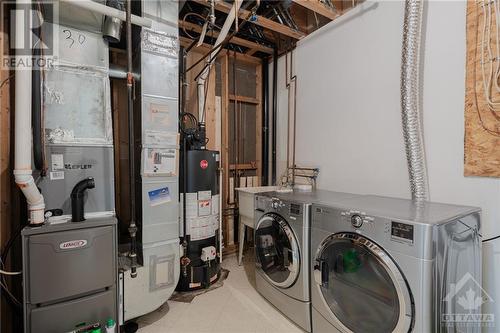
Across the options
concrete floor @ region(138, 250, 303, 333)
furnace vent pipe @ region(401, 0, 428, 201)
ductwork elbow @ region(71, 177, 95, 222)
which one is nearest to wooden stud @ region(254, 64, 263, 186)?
concrete floor @ region(138, 250, 303, 333)

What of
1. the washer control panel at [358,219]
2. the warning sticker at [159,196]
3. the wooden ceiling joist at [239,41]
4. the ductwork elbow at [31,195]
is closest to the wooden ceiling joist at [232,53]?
the wooden ceiling joist at [239,41]

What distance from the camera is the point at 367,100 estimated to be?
7.35 ft

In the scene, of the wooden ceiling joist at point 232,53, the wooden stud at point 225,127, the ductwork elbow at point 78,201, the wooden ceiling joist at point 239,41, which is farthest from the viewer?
the wooden stud at point 225,127

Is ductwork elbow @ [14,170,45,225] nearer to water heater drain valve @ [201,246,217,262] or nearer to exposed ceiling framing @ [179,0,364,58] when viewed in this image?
water heater drain valve @ [201,246,217,262]

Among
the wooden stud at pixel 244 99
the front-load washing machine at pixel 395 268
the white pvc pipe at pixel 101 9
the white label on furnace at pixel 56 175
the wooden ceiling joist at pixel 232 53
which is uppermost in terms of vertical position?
the wooden ceiling joist at pixel 232 53

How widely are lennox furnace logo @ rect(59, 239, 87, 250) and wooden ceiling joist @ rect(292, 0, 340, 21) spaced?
2517 millimetres

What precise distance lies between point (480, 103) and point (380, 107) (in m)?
0.67

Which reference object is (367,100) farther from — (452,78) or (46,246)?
(46,246)

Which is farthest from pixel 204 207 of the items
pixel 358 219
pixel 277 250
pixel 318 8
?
pixel 318 8

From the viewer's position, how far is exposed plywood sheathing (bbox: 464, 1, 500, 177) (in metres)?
1.51

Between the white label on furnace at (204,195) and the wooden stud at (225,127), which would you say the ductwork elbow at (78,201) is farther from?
the wooden stud at (225,127)

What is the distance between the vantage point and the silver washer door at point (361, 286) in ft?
4.09

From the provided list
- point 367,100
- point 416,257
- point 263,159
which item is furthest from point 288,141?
point 416,257

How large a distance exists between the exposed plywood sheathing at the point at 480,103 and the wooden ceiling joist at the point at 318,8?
1.14 metres
